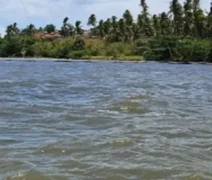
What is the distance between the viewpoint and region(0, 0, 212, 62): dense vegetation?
99000 millimetres

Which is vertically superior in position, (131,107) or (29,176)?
(29,176)

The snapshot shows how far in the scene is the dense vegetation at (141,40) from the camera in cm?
9900

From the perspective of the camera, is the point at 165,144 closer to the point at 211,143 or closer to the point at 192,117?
the point at 211,143

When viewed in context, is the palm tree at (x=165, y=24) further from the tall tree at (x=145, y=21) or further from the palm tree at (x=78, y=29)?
the palm tree at (x=78, y=29)

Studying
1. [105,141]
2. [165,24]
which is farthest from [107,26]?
[105,141]

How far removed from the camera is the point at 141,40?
11012cm

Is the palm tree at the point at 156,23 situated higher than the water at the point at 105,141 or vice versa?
the palm tree at the point at 156,23

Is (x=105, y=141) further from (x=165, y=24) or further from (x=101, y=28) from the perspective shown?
(x=101, y=28)

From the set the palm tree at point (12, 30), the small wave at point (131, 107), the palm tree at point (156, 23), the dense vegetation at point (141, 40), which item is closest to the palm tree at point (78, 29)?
the dense vegetation at point (141, 40)

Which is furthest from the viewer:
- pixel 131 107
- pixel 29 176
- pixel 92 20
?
pixel 92 20

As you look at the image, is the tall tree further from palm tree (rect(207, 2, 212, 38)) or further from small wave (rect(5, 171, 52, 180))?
small wave (rect(5, 171, 52, 180))

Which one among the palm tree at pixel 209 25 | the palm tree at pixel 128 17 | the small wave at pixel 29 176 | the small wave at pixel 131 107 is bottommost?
the small wave at pixel 131 107

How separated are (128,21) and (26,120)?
11541 centimetres

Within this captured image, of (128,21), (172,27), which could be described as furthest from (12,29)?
(172,27)
